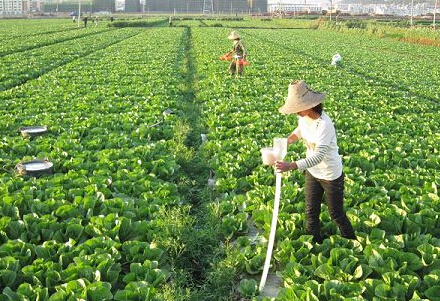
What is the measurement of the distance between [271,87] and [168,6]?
154 m

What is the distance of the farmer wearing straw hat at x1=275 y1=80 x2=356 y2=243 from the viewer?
475cm

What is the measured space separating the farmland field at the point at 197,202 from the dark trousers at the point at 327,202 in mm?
151

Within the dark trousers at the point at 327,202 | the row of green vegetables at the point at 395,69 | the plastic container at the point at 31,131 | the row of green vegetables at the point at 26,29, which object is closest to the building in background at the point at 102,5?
the row of green vegetables at the point at 26,29

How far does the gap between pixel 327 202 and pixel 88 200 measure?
2.97 m

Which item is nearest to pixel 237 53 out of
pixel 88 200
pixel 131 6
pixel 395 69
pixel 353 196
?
pixel 395 69

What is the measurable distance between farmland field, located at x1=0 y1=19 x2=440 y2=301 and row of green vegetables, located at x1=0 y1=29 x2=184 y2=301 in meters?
0.02

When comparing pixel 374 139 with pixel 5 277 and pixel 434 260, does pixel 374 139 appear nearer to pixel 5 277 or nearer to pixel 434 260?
pixel 434 260

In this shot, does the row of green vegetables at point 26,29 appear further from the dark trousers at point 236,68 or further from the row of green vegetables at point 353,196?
the row of green vegetables at point 353,196

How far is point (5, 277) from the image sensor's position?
4570 mm

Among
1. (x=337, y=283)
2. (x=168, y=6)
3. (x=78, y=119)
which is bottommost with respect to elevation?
(x=337, y=283)

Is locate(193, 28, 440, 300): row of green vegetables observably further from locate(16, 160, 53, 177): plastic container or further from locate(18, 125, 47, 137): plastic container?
locate(18, 125, 47, 137): plastic container

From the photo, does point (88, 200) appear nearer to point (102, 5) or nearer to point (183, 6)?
point (102, 5)

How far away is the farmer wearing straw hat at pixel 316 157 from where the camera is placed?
187 inches

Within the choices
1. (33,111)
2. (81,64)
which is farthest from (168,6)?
(33,111)
